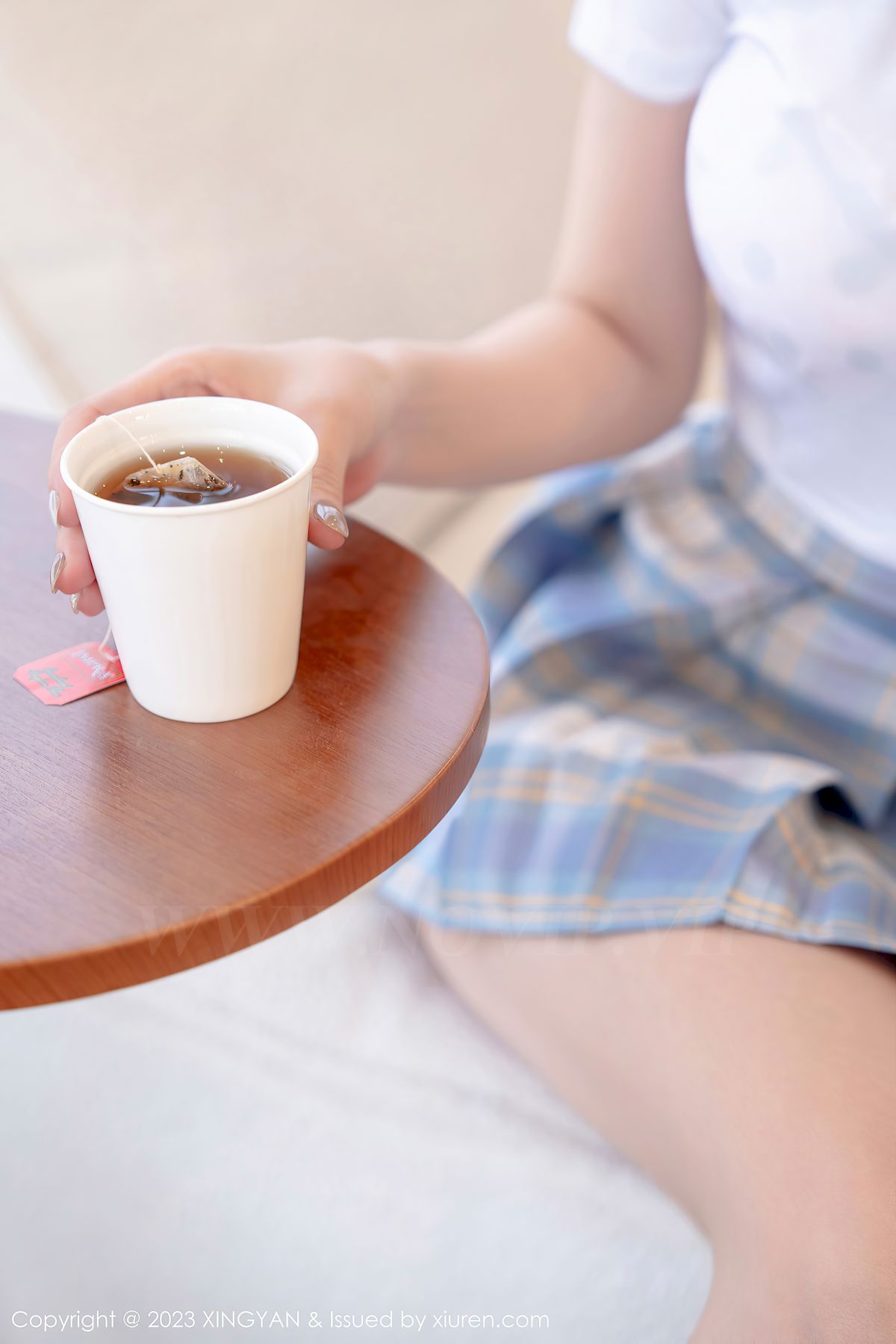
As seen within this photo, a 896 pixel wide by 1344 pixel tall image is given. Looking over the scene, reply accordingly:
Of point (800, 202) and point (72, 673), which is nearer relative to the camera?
point (72, 673)

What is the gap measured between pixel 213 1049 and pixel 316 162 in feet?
2.14

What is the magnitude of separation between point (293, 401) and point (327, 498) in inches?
3.0

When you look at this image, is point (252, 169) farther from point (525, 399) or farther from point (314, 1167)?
point (314, 1167)

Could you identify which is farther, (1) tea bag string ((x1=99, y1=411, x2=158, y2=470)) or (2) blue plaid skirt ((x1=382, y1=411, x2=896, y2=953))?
(2) blue plaid skirt ((x1=382, y1=411, x2=896, y2=953))

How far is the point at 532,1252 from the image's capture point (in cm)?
57

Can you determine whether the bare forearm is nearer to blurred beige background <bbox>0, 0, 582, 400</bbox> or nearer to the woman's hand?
the woman's hand

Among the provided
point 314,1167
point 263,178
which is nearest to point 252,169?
point 263,178

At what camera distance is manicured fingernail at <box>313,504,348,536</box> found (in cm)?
41

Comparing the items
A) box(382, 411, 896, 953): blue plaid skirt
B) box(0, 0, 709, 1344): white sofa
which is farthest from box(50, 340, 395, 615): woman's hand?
box(0, 0, 709, 1344): white sofa

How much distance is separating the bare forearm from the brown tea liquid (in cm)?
18

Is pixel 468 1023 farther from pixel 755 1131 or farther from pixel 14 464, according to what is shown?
pixel 14 464

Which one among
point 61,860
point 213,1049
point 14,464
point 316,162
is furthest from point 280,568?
point 316,162

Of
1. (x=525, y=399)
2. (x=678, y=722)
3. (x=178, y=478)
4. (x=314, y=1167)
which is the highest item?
(x=178, y=478)

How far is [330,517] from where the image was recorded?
407mm
